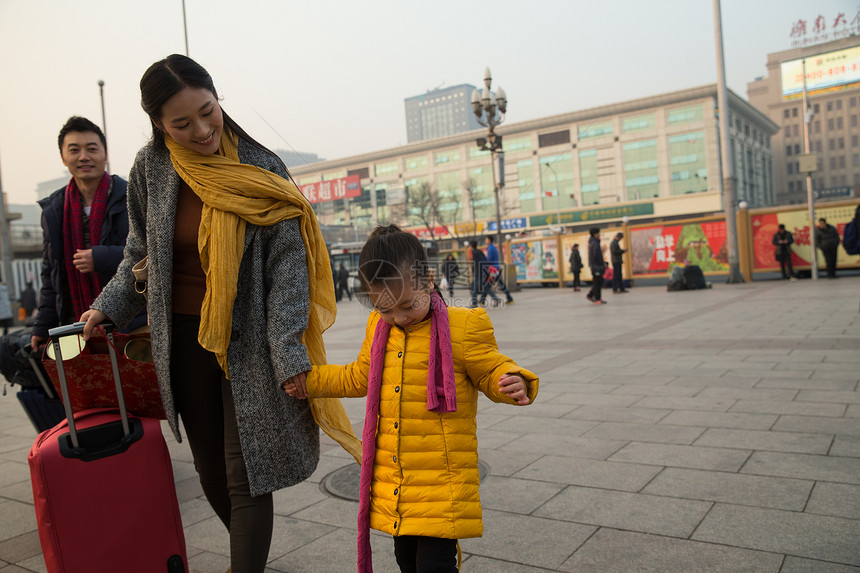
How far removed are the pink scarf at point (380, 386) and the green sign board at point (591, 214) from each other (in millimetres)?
53133

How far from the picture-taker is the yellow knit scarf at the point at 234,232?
5.98 feet

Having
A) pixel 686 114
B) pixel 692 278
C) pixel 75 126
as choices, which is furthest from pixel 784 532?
pixel 686 114

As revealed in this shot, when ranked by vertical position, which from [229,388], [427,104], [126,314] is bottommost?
[229,388]

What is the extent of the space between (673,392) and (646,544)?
2637mm

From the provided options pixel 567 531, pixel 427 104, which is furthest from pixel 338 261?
pixel 567 531

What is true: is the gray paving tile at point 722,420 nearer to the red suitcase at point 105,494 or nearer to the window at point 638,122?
the red suitcase at point 105,494

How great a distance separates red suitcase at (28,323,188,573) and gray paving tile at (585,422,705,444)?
8.48 feet

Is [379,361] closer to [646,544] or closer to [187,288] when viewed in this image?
[187,288]

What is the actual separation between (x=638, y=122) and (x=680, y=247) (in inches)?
1438

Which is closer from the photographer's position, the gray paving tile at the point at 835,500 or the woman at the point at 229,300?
the woman at the point at 229,300

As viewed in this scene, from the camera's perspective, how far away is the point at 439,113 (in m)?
45.5

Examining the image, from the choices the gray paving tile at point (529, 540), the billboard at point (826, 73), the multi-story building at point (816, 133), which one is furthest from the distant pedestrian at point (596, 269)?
the multi-story building at point (816, 133)

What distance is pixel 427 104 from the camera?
142 feet

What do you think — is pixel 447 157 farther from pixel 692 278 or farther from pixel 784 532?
pixel 784 532
